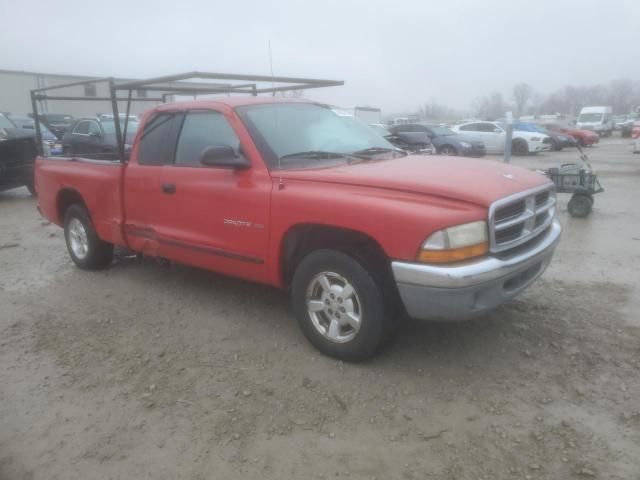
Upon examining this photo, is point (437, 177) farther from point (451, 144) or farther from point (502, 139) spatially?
point (502, 139)

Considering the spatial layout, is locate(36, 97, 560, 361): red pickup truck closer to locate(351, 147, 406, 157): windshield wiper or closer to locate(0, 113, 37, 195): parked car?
locate(351, 147, 406, 157): windshield wiper

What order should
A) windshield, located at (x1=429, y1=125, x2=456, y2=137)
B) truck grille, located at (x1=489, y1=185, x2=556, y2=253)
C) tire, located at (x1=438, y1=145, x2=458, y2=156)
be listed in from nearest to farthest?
truck grille, located at (x1=489, y1=185, x2=556, y2=253), tire, located at (x1=438, y1=145, x2=458, y2=156), windshield, located at (x1=429, y1=125, x2=456, y2=137)

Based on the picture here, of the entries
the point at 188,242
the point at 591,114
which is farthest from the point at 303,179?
the point at 591,114

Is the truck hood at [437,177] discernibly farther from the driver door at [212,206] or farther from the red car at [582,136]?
the red car at [582,136]

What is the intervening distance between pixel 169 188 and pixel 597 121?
1606 inches

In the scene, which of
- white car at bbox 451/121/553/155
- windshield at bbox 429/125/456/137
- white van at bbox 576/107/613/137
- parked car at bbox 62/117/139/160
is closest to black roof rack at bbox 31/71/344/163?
parked car at bbox 62/117/139/160

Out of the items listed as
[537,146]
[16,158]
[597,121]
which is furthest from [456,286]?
[597,121]

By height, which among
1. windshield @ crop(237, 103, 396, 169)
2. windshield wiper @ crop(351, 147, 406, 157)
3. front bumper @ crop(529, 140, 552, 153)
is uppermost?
windshield @ crop(237, 103, 396, 169)

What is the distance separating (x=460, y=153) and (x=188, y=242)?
17.4 m

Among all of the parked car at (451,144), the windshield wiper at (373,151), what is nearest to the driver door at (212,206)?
the windshield wiper at (373,151)

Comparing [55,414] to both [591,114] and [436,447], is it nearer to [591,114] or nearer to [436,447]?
[436,447]

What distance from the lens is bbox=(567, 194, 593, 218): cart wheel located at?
8.36 metres

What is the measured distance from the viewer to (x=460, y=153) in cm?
2014

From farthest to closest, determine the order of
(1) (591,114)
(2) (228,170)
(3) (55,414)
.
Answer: (1) (591,114) → (2) (228,170) → (3) (55,414)
